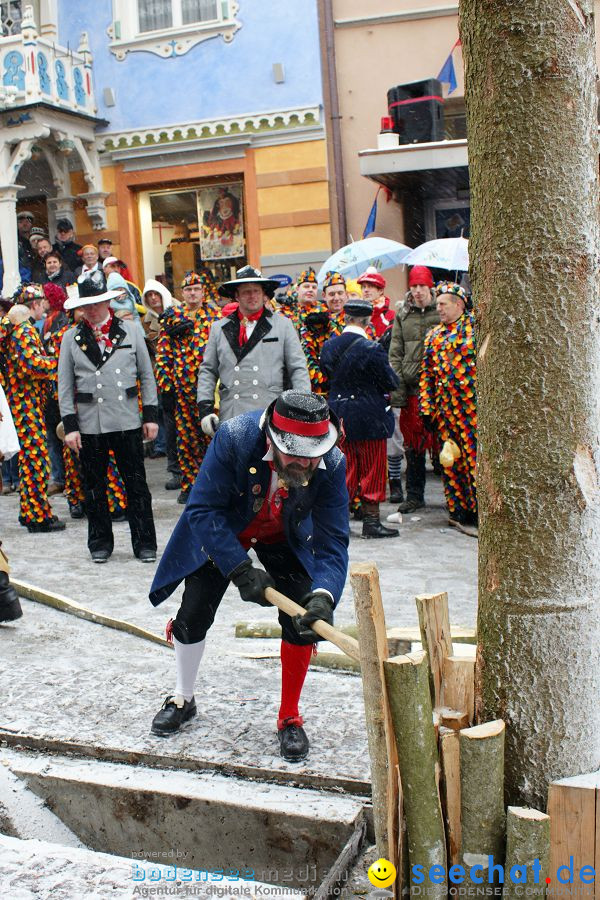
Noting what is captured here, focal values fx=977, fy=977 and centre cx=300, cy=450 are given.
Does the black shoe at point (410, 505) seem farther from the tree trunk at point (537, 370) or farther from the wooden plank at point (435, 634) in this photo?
the tree trunk at point (537, 370)

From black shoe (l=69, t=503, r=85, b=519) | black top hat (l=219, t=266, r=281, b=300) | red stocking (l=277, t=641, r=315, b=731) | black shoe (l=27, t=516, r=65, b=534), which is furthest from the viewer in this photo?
black shoe (l=69, t=503, r=85, b=519)

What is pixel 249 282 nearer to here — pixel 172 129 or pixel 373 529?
pixel 373 529

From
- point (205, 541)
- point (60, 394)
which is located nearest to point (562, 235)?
point (205, 541)

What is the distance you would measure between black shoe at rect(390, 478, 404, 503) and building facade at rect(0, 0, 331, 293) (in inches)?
210

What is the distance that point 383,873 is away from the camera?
2.73 meters

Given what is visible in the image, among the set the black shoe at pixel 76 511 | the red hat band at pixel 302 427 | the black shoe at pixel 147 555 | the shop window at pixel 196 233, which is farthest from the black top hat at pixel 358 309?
the shop window at pixel 196 233

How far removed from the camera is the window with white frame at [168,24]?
13719 mm

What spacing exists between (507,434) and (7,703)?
2.67 m

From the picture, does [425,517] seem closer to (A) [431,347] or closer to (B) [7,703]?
(A) [431,347]

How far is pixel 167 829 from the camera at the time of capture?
11.5 feet

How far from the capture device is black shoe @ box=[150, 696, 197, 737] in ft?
12.7

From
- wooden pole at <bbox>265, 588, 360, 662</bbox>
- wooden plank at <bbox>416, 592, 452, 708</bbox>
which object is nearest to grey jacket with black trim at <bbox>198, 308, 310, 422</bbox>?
wooden pole at <bbox>265, 588, 360, 662</bbox>

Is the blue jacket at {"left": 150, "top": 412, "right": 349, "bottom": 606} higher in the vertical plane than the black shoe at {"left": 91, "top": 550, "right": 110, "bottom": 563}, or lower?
higher

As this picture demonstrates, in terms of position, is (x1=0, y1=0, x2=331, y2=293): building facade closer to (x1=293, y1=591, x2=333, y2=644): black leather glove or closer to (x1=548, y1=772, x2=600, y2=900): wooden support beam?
(x1=293, y1=591, x2=333, y2=644): black leather glove
